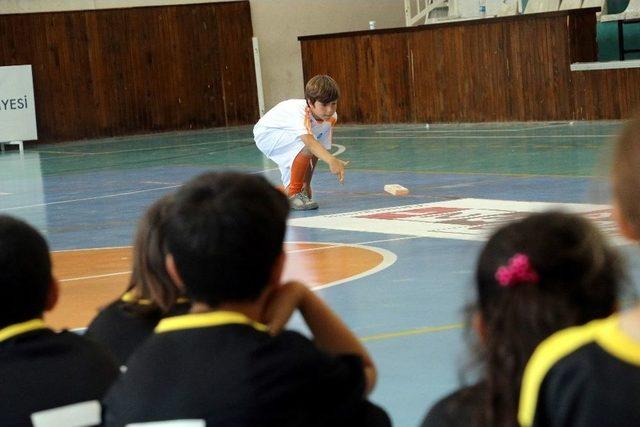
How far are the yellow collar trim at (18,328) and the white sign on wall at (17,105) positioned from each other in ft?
55.9

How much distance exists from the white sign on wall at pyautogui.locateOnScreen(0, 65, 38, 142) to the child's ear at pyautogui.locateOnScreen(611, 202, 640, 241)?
17.9 metres

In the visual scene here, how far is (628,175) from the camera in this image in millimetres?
1601

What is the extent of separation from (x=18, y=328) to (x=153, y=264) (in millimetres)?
303

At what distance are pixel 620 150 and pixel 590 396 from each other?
1.04 ft

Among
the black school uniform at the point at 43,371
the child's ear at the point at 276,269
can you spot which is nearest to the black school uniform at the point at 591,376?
the child's ear at the point at 276,269

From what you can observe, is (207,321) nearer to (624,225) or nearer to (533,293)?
(533,293)

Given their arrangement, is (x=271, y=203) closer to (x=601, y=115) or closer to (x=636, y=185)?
(x=636, y=185)

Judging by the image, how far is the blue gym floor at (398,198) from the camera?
464 cm

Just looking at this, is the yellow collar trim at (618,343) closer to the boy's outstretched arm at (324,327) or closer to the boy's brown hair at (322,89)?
the boy's outstretched arm at (324,327)

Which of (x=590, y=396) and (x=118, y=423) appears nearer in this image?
→ (x=590, y=396)

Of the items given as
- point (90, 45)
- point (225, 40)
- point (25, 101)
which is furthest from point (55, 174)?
point (225, 40)

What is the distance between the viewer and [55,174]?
13930 millimetres

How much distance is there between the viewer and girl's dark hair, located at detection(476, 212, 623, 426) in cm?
171

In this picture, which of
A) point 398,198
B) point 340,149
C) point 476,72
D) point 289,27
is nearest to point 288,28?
point 289,27
